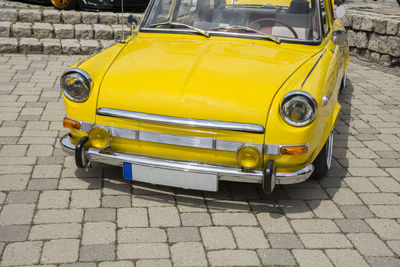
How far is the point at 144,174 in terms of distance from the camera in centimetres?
335

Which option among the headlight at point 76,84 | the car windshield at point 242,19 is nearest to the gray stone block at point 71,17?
the car windshield at point 242,19

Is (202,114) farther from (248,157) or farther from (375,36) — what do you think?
(375,36)

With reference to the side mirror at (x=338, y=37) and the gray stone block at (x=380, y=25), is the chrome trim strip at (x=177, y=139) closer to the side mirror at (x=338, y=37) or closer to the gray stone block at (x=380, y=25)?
the side mirror at (x=338, y=37)

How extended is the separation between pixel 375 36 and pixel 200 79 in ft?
20.9

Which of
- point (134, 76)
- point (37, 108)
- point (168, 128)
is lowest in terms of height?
point (37, 108)

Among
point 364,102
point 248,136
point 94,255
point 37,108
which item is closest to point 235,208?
point 248,136

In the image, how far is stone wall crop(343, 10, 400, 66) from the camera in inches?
329

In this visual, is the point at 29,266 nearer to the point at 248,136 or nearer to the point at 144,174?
the point at 144,174

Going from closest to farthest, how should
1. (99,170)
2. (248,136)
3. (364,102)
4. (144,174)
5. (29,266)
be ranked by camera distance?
(29,266)
(248,136)
(144,174)
(99,170)
(364,102)

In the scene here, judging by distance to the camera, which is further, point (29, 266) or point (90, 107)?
point (90, 107)

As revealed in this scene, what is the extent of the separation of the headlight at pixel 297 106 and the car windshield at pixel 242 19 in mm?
1107

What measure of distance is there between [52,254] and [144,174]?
0.80 meters

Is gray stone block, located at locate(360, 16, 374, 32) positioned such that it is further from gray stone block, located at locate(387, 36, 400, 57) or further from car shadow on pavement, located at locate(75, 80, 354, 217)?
car shadow on pavement, located at locate(75, 80, 354, 217)

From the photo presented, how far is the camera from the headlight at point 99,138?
3.35m
